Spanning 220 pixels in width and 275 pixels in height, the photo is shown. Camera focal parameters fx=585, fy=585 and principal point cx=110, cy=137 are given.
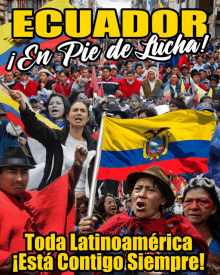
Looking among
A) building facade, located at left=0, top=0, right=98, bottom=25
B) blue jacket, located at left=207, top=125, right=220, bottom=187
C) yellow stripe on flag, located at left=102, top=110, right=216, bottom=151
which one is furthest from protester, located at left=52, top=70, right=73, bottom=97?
building facade, located at left=0, top=0, right=98, bottom=25

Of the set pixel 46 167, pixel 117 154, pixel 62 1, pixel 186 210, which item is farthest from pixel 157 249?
pixel 62 1

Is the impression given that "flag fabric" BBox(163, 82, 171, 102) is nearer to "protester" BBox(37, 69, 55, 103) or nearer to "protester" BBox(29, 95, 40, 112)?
"protester" BBox(37, 69, 55, 103)

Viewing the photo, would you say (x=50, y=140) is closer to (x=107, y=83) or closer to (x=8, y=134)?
(x=8, y=134)

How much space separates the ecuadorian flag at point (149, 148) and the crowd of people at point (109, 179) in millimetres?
304

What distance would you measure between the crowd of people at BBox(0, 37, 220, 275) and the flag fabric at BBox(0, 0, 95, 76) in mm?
754

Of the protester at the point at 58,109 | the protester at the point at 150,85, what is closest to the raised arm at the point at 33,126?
the protester at the point at 58,109

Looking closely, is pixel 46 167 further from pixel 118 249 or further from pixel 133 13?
pixel 133 13

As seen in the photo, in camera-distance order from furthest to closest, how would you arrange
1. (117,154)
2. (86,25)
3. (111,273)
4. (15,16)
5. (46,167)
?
(86,25)
(15,16)
(46,167)
(117,154)
(111,273)

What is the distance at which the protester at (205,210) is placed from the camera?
471 centimetres

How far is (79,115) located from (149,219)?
3.07m

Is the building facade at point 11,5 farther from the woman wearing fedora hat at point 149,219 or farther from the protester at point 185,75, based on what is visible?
the woman wearing fedora hat at point 149,219

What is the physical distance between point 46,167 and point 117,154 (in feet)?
5.31

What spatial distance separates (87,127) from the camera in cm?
704

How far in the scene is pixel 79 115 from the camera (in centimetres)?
688
